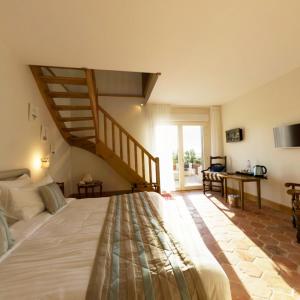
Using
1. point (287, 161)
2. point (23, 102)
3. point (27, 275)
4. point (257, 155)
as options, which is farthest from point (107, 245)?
point (257, 155)

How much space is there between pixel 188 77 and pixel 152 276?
3.11 metres

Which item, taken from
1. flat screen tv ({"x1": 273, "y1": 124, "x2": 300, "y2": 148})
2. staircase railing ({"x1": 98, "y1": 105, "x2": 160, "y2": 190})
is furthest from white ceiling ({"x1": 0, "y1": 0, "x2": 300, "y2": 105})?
staircase railing ({"x1": 98, "y1": 105, "x2": 160, "y2": 190})

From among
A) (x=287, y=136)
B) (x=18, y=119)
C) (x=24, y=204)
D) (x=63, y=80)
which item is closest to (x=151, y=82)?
(x=63, y=80)

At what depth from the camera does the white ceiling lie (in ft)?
5.49

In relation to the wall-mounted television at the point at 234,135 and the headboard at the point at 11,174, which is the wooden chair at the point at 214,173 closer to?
the wall-mounted television at the point at 234,135

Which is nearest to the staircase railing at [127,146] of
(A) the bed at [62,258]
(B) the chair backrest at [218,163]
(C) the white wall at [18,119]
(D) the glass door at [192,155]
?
(D) the glass door at [192,155]

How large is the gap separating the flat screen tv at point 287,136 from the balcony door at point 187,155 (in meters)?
2.25

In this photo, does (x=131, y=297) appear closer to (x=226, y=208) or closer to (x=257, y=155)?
(x=226, y=208)

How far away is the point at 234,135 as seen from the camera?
4590 millimetres

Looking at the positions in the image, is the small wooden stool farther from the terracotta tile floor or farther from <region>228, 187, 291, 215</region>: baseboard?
<region>228, 187, 291, 215</region>: baseboard

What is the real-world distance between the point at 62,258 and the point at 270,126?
3962 millimetres

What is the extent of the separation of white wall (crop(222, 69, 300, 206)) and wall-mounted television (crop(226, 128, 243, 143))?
4.5 inches

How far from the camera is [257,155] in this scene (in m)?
3.96

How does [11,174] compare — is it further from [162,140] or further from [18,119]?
[162,140]
